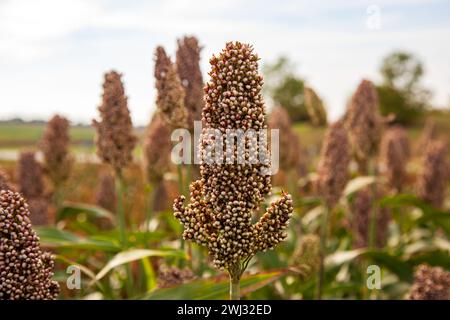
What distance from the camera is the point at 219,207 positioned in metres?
2.15

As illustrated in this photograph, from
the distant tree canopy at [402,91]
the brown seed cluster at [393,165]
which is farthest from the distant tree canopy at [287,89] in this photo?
the brown seed cluster at [393,165]

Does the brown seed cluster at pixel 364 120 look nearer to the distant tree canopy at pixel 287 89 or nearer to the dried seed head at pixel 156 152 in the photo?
the dried seed head at pixel 156 152

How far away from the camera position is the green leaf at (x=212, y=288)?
3170mm

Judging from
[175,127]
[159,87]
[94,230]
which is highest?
[159,87]

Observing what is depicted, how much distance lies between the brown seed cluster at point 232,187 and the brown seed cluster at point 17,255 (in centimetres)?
62

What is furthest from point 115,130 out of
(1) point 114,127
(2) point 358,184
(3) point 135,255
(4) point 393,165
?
(4) point 393,165

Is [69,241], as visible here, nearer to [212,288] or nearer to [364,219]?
[212,288]

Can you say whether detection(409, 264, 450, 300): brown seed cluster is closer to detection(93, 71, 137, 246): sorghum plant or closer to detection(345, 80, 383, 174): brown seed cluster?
detection(93, 71, 137, 246): sorghum plant

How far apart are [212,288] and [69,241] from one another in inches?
51.6

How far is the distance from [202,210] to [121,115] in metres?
1.70

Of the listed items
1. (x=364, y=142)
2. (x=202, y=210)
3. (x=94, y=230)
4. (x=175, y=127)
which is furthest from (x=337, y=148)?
(x=202, y=210)

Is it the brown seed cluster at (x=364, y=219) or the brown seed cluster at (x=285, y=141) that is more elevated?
the brown seed cluster at (x=285, y=141)

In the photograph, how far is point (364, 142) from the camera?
5.58 metres
